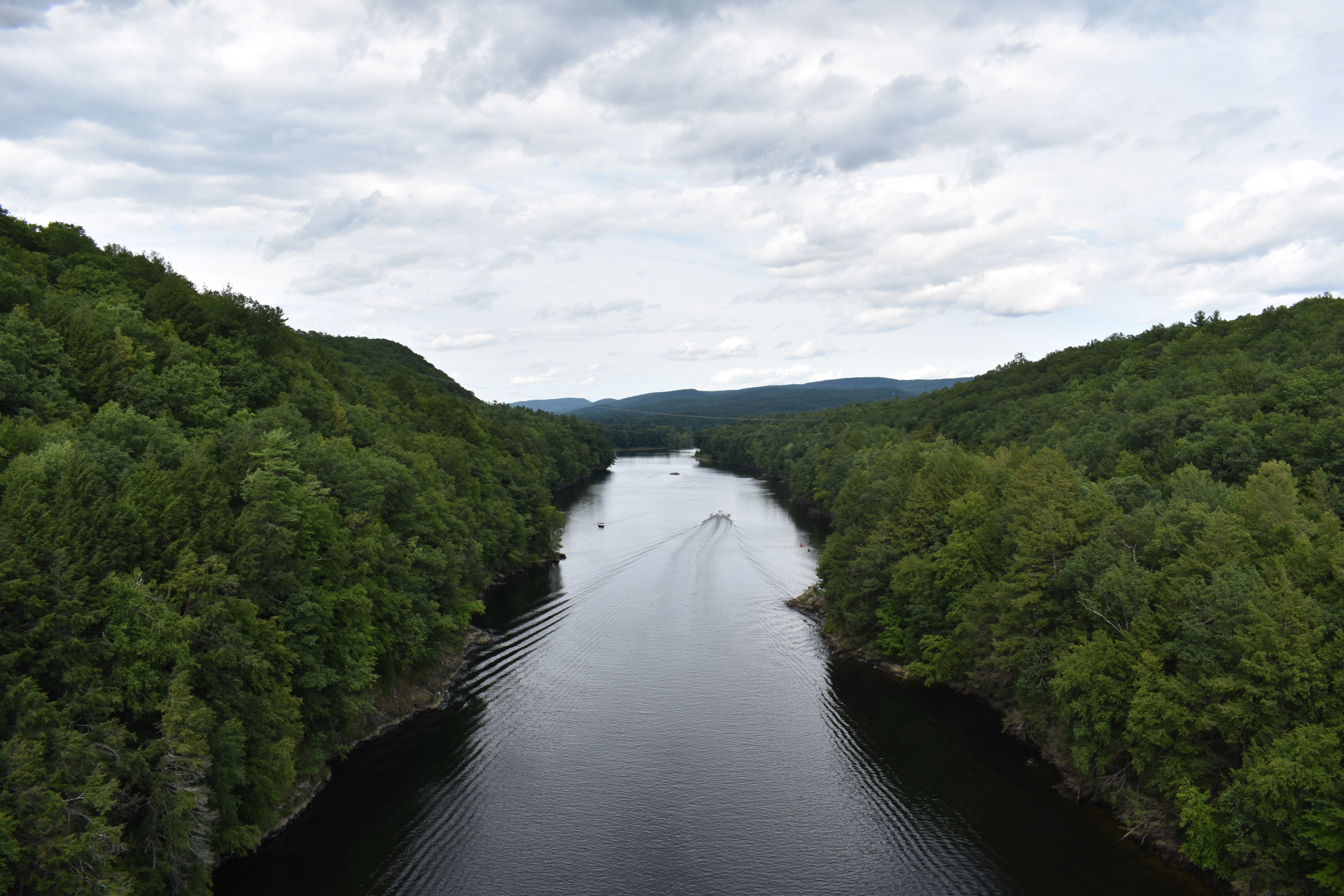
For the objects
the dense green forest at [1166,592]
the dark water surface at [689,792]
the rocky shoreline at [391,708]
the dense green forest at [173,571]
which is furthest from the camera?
the rocky shoreline at [391,708]

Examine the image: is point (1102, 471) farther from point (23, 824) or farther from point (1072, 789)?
point (23, 824)

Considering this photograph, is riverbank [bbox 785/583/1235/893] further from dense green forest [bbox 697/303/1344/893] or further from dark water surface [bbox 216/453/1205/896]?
dark water surface [bbox 216/453/1205/896]

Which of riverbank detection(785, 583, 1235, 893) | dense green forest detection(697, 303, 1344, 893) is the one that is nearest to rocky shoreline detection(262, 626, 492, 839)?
dense green forest detection(697, 303, 1344, 893)

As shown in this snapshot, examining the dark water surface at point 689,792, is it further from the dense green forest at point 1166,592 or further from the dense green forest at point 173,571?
the dense green forest at point 173,571

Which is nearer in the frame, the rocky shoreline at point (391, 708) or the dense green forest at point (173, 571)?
the dense green forest at point (173, 571)

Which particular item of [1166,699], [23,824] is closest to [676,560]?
[1166,699]

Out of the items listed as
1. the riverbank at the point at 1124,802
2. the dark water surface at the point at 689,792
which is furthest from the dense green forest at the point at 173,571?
the riverbank at the point at 1124,802
